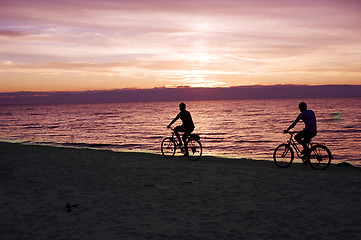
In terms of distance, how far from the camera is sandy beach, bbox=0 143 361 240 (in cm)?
634

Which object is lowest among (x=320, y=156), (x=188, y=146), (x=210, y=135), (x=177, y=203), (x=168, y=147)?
(x=210, y=135)

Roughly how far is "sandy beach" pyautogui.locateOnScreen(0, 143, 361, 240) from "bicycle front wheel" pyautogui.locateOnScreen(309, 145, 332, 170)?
53cm

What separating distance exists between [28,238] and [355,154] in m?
25.1

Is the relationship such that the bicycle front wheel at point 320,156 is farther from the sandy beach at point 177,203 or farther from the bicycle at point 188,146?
the bicycle at point 188,146

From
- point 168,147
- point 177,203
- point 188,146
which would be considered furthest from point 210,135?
point 177,203

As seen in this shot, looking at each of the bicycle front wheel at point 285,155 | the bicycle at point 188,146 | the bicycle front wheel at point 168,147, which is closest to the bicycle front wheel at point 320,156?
the bicycle front wheel at point 285,155

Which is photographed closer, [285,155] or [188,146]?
[285,155]

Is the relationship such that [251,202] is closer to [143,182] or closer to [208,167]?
[143,182]

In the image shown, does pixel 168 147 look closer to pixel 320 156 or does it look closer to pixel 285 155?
pixel 285 155

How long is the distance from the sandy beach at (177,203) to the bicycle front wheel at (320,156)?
1.75ft

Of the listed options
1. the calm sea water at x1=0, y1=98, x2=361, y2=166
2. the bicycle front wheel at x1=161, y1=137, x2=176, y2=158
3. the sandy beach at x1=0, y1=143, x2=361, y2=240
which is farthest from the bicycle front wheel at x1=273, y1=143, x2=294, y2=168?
the calm sea water at x1=0, y1=98, x2=361, y2=166

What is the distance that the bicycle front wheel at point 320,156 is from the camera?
44.1ft

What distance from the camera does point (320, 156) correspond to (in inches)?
532

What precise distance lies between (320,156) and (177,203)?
26.7 ft
